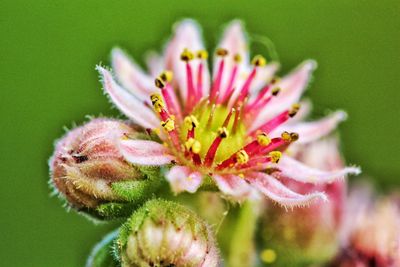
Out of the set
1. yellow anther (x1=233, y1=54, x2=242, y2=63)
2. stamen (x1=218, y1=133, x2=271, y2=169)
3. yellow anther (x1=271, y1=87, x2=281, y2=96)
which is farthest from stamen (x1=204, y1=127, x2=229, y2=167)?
yellow anther (x1=233, y1=54, x2=242, y2=63)

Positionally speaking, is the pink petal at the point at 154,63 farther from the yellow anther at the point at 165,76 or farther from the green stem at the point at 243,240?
the green stem at the point at 243,240

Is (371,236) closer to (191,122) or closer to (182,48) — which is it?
(191,122)

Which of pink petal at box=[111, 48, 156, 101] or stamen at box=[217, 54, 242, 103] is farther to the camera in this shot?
pink petal at box=[111, 48, 156, 101]

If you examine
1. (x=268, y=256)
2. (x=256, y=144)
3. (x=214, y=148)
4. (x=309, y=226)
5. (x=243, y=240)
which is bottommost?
(x=268, y=256)

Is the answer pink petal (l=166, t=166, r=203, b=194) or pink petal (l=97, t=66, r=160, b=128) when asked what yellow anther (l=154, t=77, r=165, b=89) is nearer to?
pink petal (l=97, t=66, r=160, b=128)

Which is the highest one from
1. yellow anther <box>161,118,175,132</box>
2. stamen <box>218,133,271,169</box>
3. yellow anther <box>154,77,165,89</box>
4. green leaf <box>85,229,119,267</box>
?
yellow anther <box>154,77,165,89</box>

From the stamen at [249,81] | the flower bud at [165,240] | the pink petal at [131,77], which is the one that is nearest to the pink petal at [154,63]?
the pink petal at [131,77]

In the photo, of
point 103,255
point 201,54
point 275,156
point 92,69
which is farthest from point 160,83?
point 92,69
